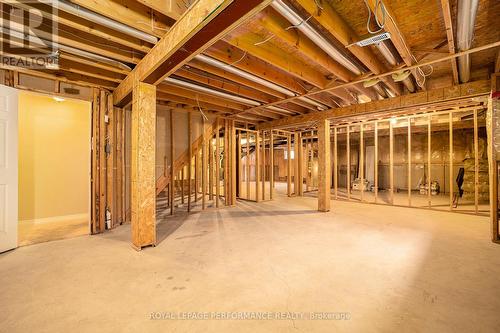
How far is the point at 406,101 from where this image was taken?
4.18m

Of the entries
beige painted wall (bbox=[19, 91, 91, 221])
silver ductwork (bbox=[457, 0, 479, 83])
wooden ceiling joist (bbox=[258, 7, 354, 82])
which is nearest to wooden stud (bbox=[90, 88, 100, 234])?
beige painted wall (bbox=[19, 91, 91, 221])

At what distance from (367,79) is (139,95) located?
3.40 meters

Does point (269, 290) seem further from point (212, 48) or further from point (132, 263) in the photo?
point (212, 48)

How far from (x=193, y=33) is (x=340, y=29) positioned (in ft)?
5.24

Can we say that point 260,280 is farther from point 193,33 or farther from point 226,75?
point 226,75

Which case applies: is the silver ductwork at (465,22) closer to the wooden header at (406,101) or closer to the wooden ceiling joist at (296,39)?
the wooden header at (406,101)

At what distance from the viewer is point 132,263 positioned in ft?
7.57

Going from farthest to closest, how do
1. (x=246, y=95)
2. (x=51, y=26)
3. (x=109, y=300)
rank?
(x=246, y=95)
(x=51, y=26)
(x=109, y=300)

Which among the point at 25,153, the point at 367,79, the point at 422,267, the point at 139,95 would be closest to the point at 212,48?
the point at 139,95

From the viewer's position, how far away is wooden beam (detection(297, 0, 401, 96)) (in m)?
1.91

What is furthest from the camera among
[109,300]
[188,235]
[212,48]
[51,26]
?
[188,235]

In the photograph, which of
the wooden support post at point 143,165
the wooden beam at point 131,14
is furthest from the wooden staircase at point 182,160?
the wooden beam at point 131,14

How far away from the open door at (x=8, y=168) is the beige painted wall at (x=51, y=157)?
96cm

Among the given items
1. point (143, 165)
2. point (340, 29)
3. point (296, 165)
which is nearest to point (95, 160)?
point (143, 165)
